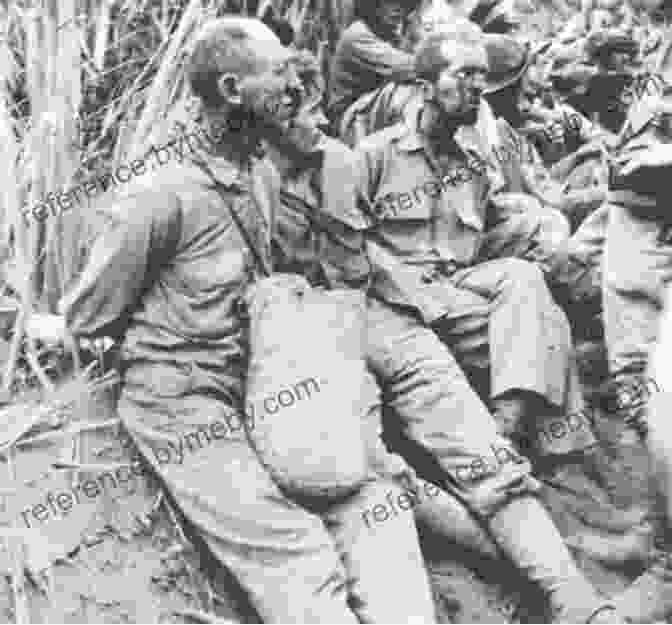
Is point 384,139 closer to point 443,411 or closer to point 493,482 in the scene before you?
point 443,411

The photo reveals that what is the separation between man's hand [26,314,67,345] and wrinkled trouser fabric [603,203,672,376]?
1918mm

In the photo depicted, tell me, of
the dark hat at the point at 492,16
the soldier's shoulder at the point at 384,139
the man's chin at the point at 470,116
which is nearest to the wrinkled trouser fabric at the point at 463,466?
the soldier's shoulder at the point at 384,139

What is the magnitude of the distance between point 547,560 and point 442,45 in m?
1.96

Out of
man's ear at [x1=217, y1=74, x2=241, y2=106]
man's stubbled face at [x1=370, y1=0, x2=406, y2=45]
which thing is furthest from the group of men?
man's stubbled face at [x1=370, y1=0, x2=406, y2=45]

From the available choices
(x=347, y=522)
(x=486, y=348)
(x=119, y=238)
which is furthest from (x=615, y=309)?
(x=119, y=238)

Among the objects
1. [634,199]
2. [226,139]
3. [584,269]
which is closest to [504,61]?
[584,269]

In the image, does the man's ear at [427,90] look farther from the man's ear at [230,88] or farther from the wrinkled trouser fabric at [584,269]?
the man's ear at [230,88]

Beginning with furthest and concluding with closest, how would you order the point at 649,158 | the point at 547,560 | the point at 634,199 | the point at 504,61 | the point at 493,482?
the point at 504,61
the point at 634,199
the point at 649,158
the point at 493,482
the point at 547,560

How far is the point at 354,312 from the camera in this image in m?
5.83

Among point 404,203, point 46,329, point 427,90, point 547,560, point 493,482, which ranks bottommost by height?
point 547,560

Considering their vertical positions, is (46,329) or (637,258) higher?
(637,258)

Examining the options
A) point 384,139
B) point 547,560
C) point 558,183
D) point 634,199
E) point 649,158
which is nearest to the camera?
point 547,560

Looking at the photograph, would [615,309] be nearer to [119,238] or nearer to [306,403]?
[306,403]

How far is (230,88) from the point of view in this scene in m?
→ 5.68
